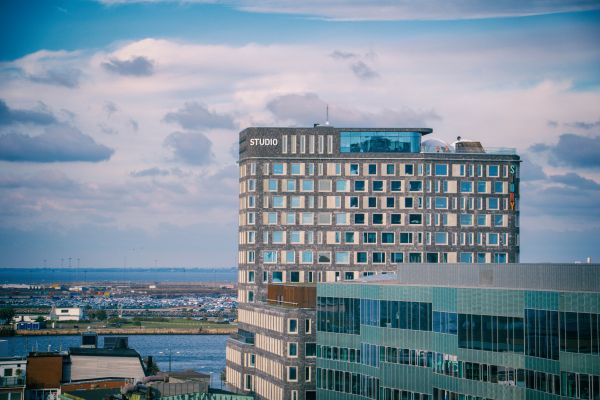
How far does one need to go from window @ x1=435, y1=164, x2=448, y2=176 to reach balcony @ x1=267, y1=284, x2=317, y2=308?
35909 mm

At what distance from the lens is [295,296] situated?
466ft

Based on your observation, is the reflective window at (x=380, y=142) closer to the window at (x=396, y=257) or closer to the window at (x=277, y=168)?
the window at (x=277, y=168)

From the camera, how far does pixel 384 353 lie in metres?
116

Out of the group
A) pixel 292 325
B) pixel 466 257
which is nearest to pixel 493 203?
pixel 466 257

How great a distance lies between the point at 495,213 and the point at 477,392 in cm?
8183

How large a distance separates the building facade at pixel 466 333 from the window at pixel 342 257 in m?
40.4

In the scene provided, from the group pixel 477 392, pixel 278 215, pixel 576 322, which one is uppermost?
pixel 278 215

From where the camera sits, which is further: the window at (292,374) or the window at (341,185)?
the window at (341,185)

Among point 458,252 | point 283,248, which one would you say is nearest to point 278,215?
point 283,248

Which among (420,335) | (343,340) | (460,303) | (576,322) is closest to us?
(576,322)

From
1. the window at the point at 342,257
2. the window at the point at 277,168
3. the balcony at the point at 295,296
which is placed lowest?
the balcony at the point at 295,296

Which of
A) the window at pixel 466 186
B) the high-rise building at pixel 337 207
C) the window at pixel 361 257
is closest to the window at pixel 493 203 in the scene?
the window at pixel 466 186

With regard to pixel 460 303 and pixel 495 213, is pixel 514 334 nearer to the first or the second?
pixel 460 303

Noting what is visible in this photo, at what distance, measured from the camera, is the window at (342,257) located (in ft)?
566
